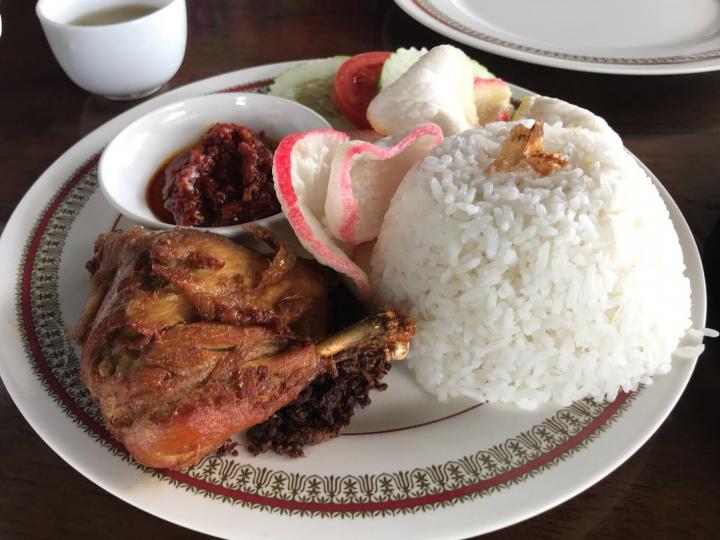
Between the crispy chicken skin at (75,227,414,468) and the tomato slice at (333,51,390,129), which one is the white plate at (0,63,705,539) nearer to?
the crispy chicken skin at (75,227,414,468)

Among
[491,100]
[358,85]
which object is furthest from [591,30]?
[358,85]

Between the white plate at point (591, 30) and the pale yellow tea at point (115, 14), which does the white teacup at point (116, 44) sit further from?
the white plate at point (591, 30)

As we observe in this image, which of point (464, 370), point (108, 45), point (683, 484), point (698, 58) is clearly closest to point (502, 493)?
point (464, 370)

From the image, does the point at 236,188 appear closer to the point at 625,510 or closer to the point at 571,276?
the point at 571,276

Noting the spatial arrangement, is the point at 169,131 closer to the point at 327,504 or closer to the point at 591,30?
the point at 327,504

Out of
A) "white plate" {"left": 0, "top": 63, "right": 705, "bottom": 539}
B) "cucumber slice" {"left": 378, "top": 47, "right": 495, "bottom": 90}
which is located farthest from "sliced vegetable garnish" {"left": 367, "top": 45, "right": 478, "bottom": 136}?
"white plate" {"left": 0, "top": 63, "right": 705, "bottom": 539}

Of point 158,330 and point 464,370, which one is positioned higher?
point 158,330
